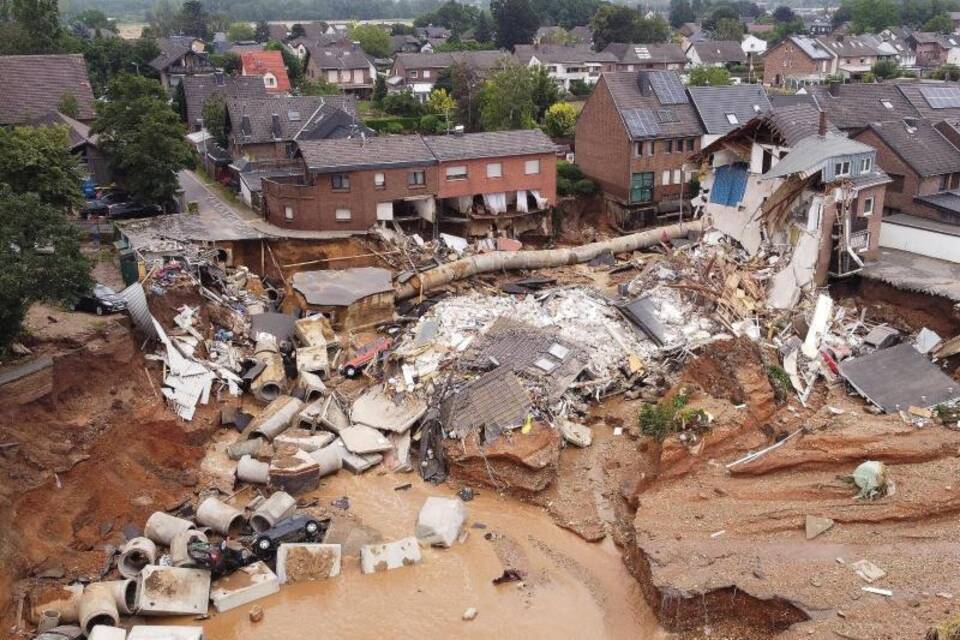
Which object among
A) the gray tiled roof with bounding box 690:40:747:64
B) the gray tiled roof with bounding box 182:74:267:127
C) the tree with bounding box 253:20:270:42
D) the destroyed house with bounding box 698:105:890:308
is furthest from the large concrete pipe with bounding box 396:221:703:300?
the tree with bounding box 253:20:270:42

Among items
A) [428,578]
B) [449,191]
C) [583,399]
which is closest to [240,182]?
[449,191]

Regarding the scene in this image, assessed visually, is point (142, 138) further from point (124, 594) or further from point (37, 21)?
point (37, 21)

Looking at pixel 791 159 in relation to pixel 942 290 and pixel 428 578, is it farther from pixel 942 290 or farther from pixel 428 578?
pixel 428 578

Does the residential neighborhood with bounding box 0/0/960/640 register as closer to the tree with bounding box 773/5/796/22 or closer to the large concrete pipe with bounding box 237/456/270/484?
the large concrete pipe with bounding box 237/456/270/484

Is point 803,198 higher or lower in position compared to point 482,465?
higher

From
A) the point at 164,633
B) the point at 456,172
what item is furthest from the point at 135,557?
the point at 456,172

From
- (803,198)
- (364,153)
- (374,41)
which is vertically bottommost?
(803,198)
